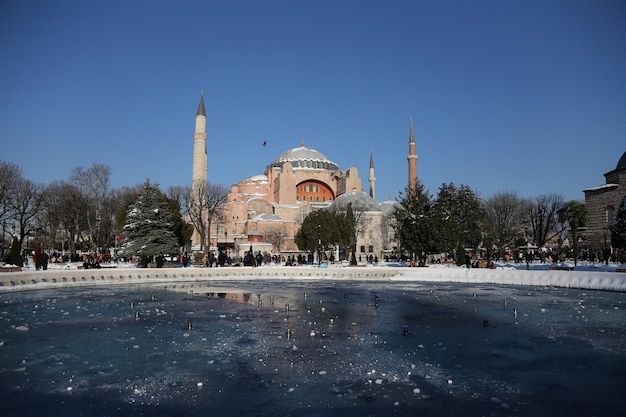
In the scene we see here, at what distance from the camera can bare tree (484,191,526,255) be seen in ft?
124

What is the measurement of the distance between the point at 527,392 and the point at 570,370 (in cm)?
117

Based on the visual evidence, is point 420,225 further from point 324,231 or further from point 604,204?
point 604,204

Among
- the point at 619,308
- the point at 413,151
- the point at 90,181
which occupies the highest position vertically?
the point at 413,151

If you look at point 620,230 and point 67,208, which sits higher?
point 67,208

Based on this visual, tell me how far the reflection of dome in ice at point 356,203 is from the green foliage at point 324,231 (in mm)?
9736

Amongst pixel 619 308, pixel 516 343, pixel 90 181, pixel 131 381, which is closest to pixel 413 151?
pixel 90 181

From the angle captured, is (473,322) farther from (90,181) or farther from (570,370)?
(90,181)

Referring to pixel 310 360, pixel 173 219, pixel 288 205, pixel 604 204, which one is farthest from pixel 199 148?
pixel 310 360

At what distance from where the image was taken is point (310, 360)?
18.7ft

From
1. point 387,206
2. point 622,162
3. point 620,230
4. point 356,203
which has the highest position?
point 622,162

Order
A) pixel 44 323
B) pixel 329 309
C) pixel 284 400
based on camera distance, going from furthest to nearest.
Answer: pixel 329 309
pixel 44 323
pixel 284 400

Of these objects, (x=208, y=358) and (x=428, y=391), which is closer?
(x=428, y=391)

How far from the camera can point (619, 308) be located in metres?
10.6

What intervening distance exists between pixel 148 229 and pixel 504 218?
97.8 ft
